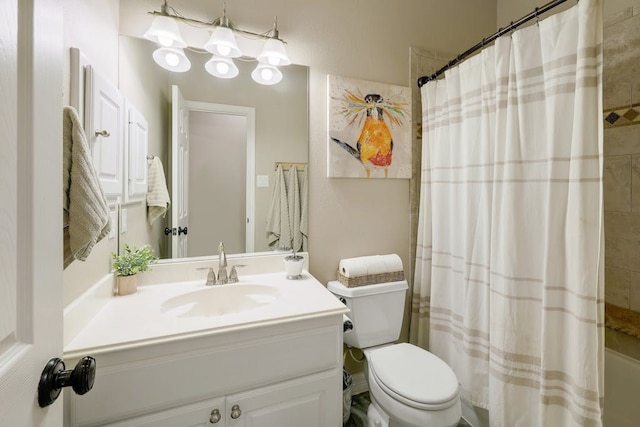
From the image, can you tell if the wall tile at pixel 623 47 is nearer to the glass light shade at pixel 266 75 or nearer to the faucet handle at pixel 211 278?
the glass light shade at pixel 266 75

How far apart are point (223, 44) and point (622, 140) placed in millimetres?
2077

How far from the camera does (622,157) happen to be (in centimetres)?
150

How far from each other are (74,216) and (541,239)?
1585mm

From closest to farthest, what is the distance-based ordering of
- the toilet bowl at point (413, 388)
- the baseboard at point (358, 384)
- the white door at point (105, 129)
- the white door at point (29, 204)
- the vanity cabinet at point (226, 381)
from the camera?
1. the white door at point (29, 204)
2. the vanity cabinet at point (226, 381)
3. the white door at point (105, 129)
4. the toilet bowl at point (413, 388)
5. the baseboard at point (358, 384)

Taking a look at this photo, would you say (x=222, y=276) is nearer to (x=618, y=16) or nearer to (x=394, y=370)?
(x=394, y=370)

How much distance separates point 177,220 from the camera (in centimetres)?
145

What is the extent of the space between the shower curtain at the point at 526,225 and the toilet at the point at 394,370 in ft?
0.81

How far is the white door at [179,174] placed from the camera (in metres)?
1.42

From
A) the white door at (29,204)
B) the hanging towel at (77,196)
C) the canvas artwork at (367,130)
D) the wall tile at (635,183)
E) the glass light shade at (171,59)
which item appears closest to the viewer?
the white door at (29,204)

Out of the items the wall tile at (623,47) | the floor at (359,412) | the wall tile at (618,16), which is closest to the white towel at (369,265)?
the floor at (359,412)

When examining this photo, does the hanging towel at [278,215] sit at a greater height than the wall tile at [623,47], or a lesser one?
lesser

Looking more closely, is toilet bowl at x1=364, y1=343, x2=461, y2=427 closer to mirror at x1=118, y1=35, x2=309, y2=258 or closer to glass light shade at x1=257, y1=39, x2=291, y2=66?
mirror at x1=118, y1=35, x2=309, y2=258

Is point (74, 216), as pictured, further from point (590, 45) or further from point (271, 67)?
point (590, 45)

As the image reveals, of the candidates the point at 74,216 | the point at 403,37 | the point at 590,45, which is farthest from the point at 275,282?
the point at 403,37
